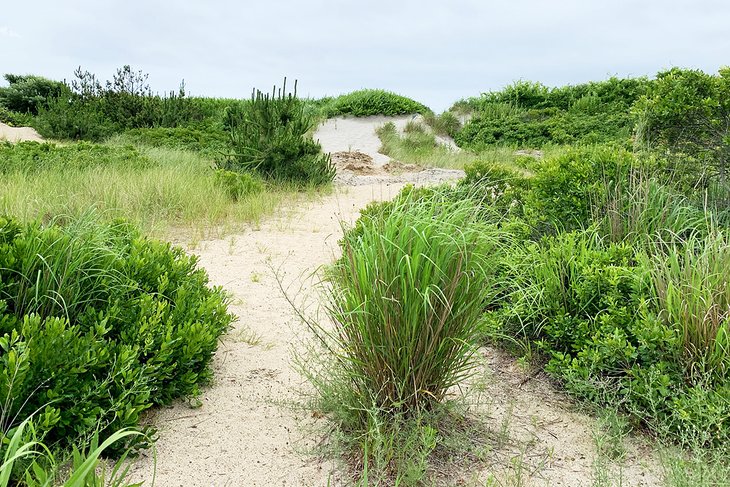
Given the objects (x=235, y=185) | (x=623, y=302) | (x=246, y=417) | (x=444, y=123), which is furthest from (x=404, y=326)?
(x=444, y=123)

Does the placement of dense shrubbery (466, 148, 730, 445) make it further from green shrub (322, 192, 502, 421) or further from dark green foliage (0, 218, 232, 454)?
dark green foliage (0, 218, 232, 454)

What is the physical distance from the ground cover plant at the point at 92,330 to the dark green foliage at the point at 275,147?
6193 millimetres

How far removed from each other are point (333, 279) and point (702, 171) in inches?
165

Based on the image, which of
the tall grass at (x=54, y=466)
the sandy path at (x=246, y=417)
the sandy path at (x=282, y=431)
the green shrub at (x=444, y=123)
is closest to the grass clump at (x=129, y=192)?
the sandy path at (x=246, y=417)

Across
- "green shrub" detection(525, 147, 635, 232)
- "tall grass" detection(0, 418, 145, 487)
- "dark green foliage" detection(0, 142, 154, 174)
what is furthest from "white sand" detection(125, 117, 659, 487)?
"dark green foliage" detection(0, 142, 154, 174)

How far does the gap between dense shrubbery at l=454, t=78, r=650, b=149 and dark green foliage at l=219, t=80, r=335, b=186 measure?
30.6 ft

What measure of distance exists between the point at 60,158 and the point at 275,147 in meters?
3.36

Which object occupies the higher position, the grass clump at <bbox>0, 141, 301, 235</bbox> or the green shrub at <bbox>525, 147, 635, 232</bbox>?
the green shrub at <bbox>525, 147, 635, 232</bbox>

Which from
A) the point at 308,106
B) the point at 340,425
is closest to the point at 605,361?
the point at 340,425

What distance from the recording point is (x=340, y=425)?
2.47m

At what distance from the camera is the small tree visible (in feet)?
16.3

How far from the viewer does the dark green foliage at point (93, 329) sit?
2297mm

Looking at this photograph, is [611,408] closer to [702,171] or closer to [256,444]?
[256,444]

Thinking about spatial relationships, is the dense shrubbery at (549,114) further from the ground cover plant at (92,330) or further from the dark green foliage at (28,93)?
the dark green foliage at (28,93)
